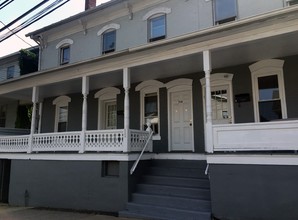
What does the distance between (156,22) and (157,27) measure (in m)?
0.23

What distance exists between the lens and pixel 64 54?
1484 cm

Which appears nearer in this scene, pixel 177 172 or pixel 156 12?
pixel 177 172

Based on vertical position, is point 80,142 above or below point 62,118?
below

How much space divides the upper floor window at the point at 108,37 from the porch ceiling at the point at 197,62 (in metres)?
1.98

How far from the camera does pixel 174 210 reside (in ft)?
23.8

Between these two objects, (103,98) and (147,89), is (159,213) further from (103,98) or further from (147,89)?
(103,98)

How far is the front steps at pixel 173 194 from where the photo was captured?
7.20m

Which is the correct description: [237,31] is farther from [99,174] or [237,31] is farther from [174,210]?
[99,174]

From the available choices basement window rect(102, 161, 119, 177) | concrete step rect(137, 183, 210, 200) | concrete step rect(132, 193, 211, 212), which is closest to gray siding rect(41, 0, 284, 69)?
basement window rect(102, 161, 119, 177)

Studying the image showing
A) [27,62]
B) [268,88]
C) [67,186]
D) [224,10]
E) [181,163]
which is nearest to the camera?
[268,88]

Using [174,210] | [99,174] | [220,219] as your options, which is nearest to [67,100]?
[99,174]

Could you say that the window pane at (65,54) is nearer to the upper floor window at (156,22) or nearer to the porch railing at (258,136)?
the upper floor window at (156,22)

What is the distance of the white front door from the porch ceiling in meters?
0.88

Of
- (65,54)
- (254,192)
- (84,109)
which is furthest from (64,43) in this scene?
(254,192)
